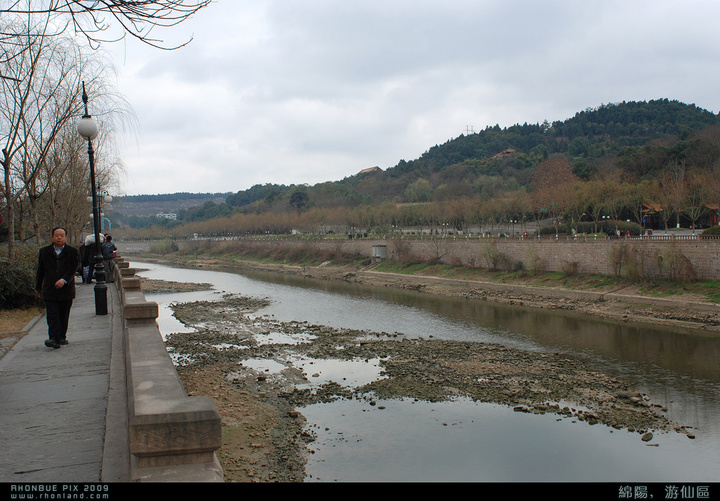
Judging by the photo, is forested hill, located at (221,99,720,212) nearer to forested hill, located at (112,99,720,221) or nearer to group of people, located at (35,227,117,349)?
forested hill, located at (112,99,720,221)

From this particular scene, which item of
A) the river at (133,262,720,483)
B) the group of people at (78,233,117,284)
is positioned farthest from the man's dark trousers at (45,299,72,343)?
the group of people at (78,233,117,284)

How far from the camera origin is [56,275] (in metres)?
9.03

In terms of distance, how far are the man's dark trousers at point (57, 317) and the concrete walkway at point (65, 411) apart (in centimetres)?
28

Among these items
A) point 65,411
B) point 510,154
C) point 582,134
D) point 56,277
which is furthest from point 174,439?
point 582,134

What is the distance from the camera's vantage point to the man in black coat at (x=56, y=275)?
29.4 feet

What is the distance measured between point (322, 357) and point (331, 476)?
911 centimetres

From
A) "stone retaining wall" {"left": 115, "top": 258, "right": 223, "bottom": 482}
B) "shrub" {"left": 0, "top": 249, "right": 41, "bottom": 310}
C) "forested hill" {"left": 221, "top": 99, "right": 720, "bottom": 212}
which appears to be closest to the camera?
"stone retaining wall" {"left": 115, "top": 258, "right": 223, "bottom": 482}

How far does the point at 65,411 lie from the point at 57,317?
3.35 m

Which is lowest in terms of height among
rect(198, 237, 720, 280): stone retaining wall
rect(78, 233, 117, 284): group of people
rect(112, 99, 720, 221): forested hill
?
rect(198, 237, 720, 280): stone retaining wall

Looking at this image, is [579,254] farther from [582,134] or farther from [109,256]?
[582,134]

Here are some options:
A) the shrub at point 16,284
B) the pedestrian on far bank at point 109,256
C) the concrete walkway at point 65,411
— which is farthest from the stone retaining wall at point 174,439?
the pedestrian on far bank at point 109,256

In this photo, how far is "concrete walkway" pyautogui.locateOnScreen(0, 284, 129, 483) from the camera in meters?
5.08

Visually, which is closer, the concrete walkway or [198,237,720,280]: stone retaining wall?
the concrete walkway

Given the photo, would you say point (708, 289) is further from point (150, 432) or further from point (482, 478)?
point (150, 432)
